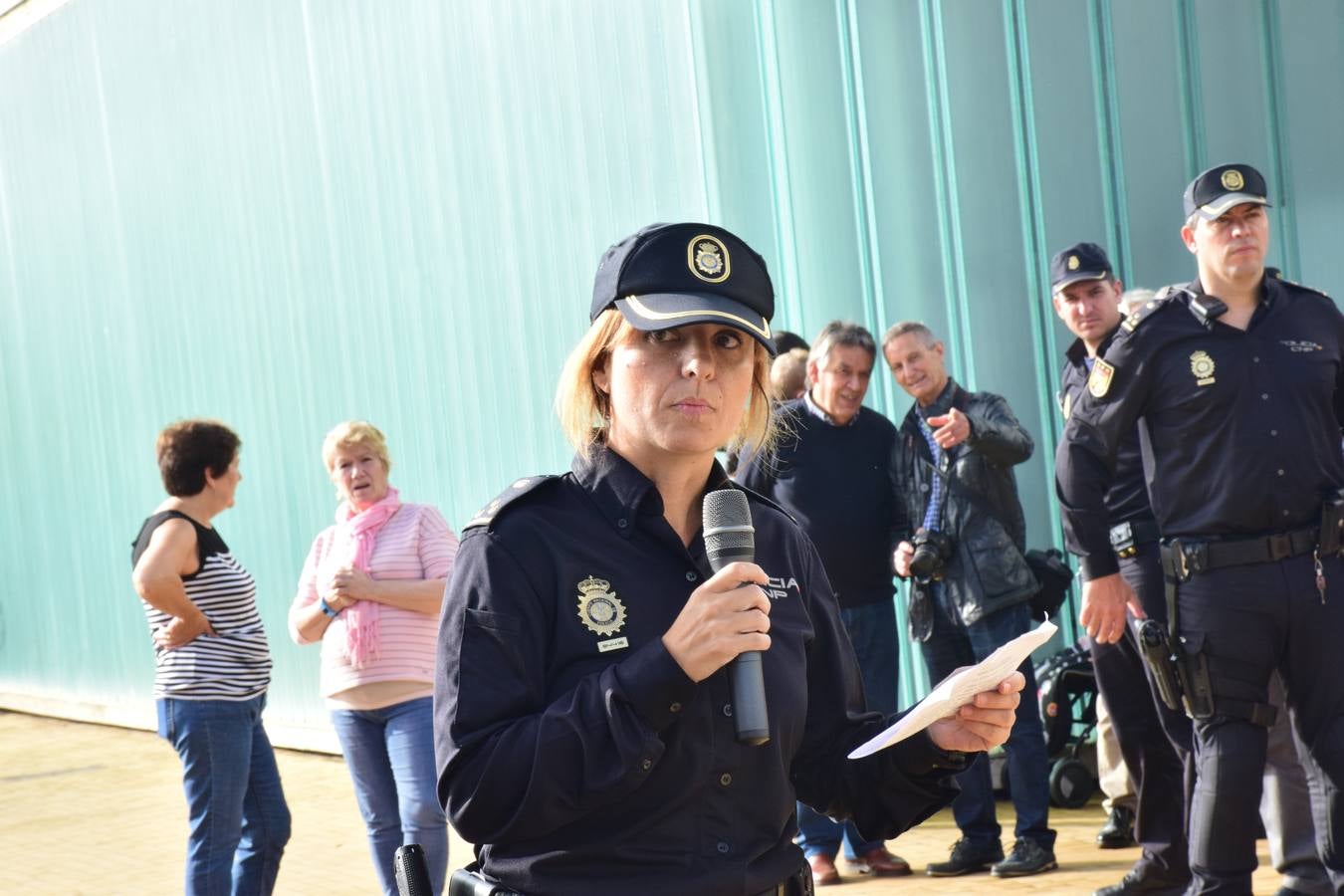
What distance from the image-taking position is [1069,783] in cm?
715

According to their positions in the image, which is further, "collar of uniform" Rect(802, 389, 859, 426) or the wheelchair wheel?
the wheelchair wheel

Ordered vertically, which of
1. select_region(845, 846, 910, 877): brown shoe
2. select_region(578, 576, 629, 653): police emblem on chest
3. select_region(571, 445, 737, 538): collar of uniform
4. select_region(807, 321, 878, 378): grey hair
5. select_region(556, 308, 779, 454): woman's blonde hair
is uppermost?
select_region(807, 321, 878, 378): grey hair

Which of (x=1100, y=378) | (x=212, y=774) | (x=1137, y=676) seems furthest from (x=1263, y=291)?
(x=212, y=774)

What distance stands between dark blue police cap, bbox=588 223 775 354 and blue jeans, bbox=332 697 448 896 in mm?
3349

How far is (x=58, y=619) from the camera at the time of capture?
52.4 ft

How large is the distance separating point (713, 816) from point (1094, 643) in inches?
161

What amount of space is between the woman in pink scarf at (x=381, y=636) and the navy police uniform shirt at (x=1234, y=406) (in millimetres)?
2444

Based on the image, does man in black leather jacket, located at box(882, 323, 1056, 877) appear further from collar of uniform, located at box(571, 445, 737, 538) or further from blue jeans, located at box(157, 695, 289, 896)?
collar of uniform, located at box(571, 445, 737, 538)

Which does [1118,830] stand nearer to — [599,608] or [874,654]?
[874,654]

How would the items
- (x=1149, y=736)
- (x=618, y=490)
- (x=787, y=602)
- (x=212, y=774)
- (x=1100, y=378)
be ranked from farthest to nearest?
(x=1149, y=736)
(x=212, y=774)
(x=1100, y=378)
(x=787, y=602)
(x=618, y=490)

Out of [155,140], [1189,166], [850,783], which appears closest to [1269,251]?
[1189,166]

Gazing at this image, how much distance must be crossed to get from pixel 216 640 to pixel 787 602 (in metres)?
3.67

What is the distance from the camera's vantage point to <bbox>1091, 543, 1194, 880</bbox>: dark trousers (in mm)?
5539

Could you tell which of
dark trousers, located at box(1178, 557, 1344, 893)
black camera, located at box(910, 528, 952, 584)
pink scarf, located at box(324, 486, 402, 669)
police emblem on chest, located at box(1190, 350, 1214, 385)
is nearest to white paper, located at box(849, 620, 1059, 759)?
dark trousers, located at box(1178, 557, 1344, 893)
